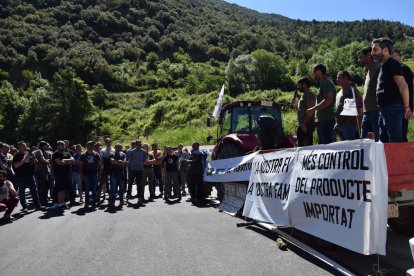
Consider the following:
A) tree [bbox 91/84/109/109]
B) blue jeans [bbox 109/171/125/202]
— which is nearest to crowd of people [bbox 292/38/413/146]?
blue jeans [bbox 109/171/125/202]

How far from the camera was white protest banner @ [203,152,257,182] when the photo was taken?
833cm

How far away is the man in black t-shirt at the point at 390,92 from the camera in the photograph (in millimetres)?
5957

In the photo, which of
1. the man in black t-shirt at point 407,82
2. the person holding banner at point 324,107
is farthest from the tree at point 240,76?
the man in black t-shirt at point 407,82

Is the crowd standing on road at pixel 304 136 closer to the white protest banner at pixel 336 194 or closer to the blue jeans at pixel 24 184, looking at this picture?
the blue jeans at pixel 24 184

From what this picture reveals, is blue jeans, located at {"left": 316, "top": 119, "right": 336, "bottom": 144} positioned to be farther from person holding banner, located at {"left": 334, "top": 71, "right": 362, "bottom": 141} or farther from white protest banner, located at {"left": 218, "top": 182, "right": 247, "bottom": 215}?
white protest banner, located at {"left": 218, "top": 182, "right": 247, "bottom": 215}

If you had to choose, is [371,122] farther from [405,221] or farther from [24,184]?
[24,184]

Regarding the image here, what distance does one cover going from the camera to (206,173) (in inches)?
441

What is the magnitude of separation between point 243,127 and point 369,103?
4.23m

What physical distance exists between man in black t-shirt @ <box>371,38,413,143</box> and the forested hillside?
148ft

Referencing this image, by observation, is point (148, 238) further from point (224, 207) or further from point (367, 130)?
point (367, 130)

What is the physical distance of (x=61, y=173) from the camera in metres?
12.0

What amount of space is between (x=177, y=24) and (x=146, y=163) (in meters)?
134

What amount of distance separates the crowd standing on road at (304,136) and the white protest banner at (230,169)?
3.97 ft

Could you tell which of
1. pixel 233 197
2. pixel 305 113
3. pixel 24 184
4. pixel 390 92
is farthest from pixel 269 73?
pixel 390 92
